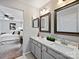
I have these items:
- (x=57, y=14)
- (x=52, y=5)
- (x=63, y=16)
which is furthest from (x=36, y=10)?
(x=63, y=16)

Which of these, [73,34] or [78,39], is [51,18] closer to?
[73,34]

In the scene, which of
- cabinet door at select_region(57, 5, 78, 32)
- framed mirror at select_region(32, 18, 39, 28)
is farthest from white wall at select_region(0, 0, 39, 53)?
cabinet door at select_region(57, 5, 78, 32)

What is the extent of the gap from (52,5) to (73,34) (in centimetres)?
150

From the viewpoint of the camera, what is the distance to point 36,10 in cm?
420

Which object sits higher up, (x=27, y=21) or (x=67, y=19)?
(x=27, y=21)

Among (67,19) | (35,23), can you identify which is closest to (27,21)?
(35,23)

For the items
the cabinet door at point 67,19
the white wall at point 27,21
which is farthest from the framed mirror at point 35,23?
the cabinet door at point 67,19

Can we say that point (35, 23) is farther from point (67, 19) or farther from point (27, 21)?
point (67, 19)

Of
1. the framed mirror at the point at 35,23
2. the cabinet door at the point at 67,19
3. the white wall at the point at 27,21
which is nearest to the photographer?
the cabinet door at the point at 67,19

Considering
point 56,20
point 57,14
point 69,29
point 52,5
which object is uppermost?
point 52,5

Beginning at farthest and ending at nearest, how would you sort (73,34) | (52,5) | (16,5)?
1. (16,5)
2. (52,5)
3. (73,34)

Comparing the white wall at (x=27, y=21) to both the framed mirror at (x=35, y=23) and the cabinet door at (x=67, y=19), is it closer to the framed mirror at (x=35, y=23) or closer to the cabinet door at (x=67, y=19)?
the framed mirror at (x=35, y=23)

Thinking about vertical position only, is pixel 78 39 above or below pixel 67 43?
above

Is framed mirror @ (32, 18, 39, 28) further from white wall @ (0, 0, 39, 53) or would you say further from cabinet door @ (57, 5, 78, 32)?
cabinet door @ (57, 5, 78, 32)
